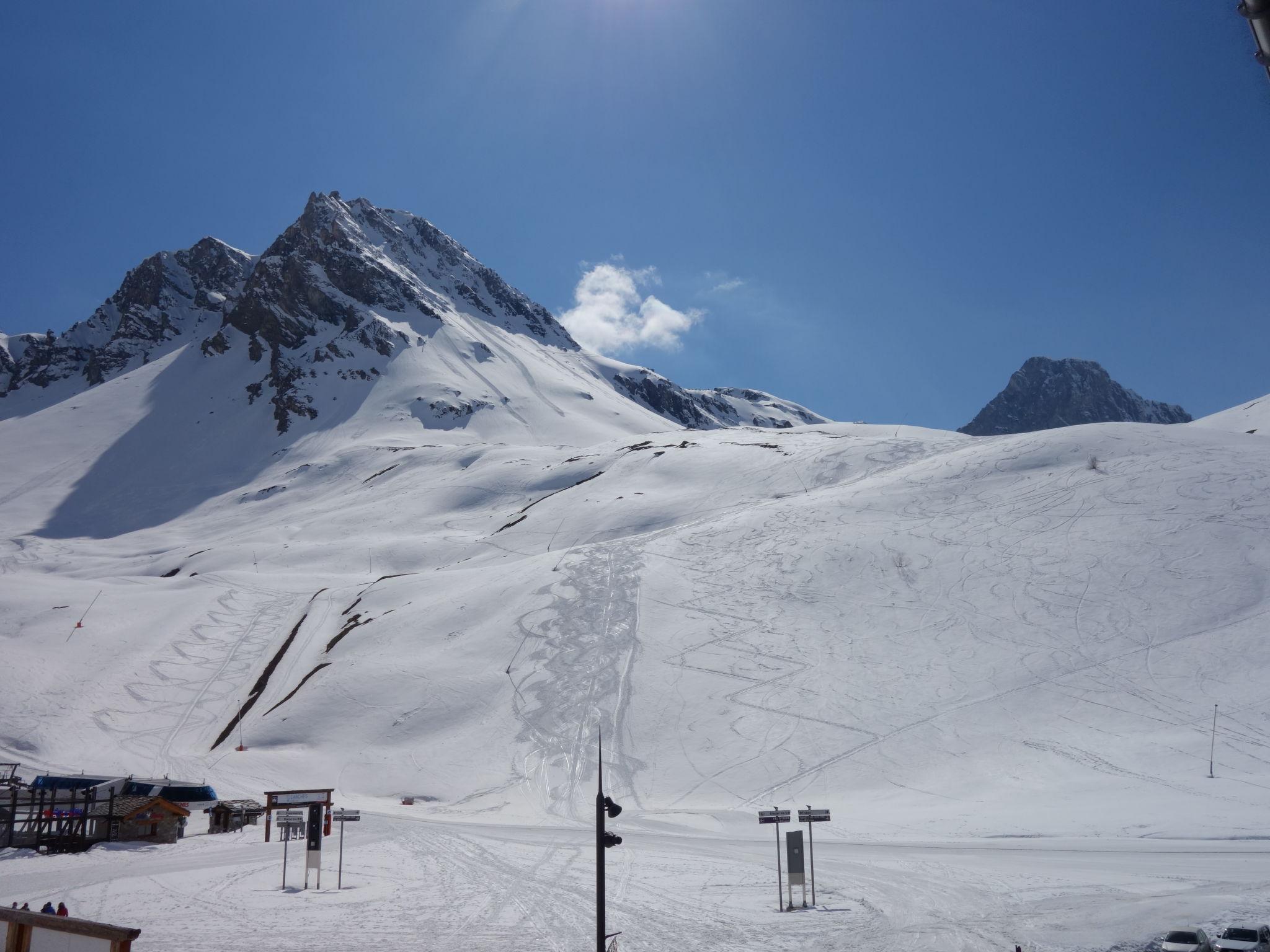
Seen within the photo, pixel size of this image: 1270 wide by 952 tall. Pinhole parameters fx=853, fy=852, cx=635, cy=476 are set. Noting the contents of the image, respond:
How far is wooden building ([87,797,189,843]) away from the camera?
91.5ft

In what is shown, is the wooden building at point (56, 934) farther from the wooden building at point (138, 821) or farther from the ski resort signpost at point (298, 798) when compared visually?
the wooden building at point (138, 821)

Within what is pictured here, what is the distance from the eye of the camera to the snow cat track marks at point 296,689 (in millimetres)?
42500

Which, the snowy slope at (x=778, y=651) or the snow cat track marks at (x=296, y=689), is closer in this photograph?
the snowy slope at (x=778, y=651)

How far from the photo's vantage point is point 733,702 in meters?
36.8

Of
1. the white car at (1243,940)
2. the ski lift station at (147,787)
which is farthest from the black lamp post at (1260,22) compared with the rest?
the ski lift station at (147,787)

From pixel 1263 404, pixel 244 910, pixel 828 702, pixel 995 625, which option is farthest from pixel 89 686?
pixel 1263 404

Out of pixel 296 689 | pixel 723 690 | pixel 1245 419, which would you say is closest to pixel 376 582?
pixel 296 689

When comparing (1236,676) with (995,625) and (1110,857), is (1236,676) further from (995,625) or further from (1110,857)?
(1110,857)

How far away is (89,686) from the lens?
45.2 m

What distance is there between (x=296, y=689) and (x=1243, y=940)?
41409 millimetres

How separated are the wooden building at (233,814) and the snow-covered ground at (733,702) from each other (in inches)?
92.3

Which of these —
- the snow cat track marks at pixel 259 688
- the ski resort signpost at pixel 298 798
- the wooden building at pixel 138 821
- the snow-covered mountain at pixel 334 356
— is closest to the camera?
the ski resort signpost at pixel 298 798

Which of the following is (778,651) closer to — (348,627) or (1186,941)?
(348,627)

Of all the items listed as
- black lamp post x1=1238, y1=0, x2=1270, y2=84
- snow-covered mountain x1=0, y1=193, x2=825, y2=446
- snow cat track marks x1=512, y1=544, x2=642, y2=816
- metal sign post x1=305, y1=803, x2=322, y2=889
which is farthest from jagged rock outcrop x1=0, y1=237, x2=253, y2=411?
black lamp post x1=1238, y1=0, x2=1270, y2=84
